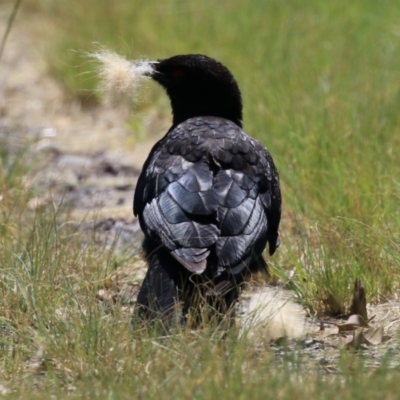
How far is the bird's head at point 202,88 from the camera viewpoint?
5.56m

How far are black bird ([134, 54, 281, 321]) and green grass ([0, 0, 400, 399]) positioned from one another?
0.87 feet

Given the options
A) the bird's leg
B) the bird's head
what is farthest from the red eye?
the bird's leg

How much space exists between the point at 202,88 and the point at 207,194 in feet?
4.08

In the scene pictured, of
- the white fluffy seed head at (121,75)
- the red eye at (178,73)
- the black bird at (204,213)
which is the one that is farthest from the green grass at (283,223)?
the red eye at (178,73)

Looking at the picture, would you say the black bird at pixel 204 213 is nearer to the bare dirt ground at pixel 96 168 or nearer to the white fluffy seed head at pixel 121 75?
the bare dirt ground at pixel 96 168

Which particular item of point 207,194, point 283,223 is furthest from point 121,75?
point 207,194

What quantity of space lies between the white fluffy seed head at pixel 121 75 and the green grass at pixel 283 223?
747 millimetres

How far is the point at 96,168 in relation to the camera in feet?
26.1

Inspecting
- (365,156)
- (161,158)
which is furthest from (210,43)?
(161,158)

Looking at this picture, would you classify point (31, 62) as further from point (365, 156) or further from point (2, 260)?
point (2, 260)

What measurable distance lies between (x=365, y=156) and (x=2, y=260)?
2.40 metres

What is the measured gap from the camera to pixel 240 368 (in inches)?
134

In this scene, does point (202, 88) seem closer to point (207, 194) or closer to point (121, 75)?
point (121, 75)

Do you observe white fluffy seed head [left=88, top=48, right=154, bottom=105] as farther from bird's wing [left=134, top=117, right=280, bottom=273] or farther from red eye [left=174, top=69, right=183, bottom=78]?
bird's wing [left=134, top=117, right=280, bottom=273]
